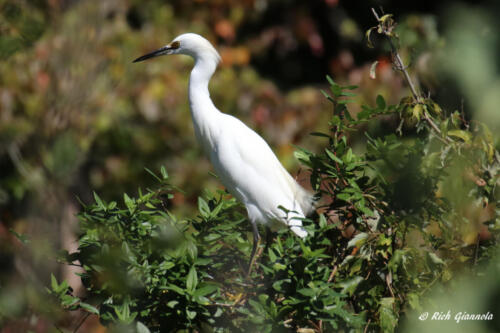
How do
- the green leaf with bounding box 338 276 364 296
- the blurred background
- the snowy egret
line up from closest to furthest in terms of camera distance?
the green leaf with bounding box 338 276 364 296 < the snowy egret < the blurred background

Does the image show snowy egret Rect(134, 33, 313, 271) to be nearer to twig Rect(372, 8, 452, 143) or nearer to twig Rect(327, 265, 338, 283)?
twig Rect(327, 265, 338, 283)

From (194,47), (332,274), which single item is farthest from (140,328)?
(194,47)

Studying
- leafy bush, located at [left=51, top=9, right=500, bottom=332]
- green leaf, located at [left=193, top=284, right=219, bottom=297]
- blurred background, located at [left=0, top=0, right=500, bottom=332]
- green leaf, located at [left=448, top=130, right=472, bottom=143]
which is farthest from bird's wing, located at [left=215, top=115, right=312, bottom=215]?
green leaf, located at [left=448, top=130, right=472, bottom=143]

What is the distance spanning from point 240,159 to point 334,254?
2.69 ft

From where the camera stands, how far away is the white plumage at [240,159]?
6.75ft

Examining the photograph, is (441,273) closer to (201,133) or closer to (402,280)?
(402,280)

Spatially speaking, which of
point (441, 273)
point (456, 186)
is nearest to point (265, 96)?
point (441, 273)

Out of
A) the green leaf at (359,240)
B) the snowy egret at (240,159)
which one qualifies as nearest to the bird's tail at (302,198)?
the snowy egret at (240,159)

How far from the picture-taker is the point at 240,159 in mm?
2105

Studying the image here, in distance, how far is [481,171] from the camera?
1187 mm

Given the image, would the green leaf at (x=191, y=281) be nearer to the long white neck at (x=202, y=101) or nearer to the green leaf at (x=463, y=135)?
the green leaf at (x=463, y=135)

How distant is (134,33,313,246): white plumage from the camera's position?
2.06 metres

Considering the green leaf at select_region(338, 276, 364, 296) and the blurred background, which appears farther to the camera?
the blurred background

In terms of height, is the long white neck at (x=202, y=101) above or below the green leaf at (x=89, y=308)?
above
